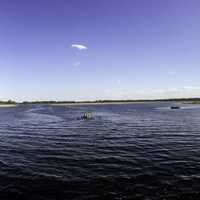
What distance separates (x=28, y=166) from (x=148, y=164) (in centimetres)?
949

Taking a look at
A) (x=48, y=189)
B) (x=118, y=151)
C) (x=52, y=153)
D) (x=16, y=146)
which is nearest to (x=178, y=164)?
(x=118, y=151)

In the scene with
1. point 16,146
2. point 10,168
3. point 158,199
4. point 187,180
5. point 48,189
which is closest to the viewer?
point 158,199

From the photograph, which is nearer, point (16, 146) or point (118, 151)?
point (118, 151)

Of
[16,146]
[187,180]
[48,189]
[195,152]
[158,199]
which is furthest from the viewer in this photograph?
[16,146]

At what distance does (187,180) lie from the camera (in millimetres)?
14664

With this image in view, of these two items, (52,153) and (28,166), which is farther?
(52,153)

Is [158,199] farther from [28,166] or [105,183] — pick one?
[28,166]

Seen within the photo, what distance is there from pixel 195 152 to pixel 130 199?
12.6 metres

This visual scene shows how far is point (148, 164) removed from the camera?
18406 mm

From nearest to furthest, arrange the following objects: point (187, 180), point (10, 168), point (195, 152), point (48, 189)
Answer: point (48, 189) < point (187, 180) < point (10, 168) < point (195, 152)

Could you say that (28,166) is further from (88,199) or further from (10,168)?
(88,199)

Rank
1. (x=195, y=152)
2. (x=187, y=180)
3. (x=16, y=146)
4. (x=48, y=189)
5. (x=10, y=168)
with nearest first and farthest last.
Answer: (x=48, y=189), (x=187, y=180), (x=10, y=168), (x=195, y=152), (x=16, y=146)

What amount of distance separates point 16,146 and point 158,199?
1928 centimetres

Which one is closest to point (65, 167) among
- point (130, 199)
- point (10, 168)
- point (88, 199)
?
point (10, 168)
